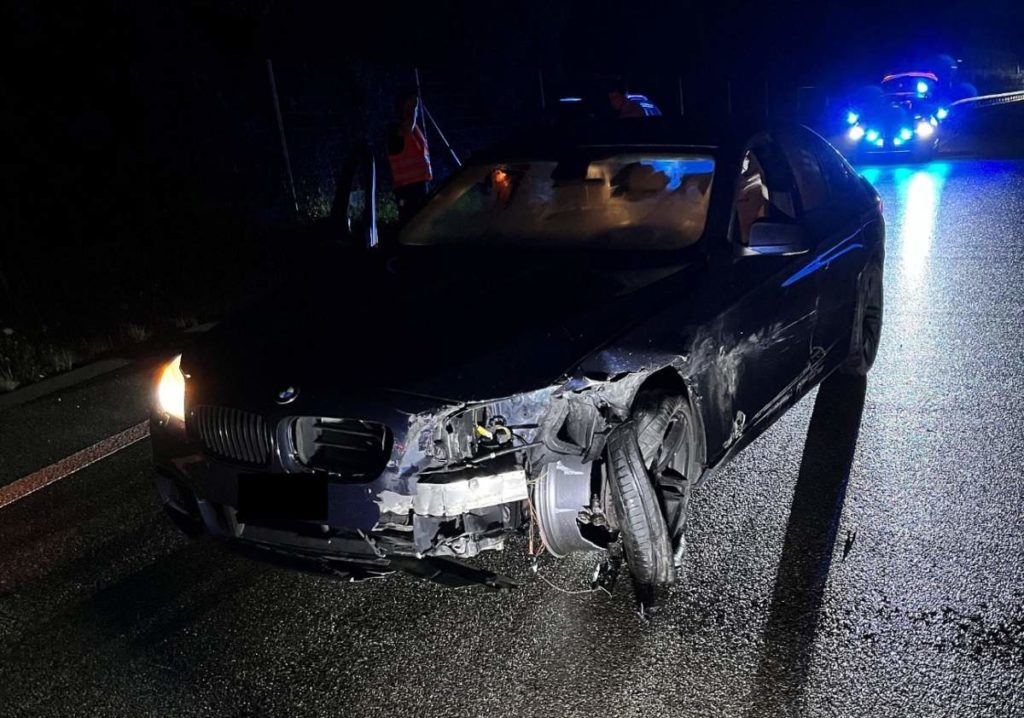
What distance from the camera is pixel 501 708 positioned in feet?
9.35

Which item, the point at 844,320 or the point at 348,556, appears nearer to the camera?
the point at 348,556

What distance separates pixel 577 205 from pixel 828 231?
1263 millimetres

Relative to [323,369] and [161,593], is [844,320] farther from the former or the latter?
[161,593]

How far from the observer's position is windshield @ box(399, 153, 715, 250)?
4316mm

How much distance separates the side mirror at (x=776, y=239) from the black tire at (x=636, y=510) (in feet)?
3.98

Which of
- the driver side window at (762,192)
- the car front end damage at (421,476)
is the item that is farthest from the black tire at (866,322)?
the car front end damage at (421,476)

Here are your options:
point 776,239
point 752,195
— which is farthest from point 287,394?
point 752,195

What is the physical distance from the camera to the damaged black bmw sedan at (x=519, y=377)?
3.06 metres

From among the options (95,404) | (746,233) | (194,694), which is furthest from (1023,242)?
(194,694)

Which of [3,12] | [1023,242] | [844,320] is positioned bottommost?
[1023,242]

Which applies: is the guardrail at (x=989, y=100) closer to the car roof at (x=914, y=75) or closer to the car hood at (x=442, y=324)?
the car roof at (x=914, y=75)

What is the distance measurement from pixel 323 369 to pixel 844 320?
2.99 metres

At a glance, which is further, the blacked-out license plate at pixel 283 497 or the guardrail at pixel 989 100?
the guardrail at pixel 989 100

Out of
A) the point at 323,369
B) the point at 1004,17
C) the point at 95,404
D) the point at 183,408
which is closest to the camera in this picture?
the point at 323,369
